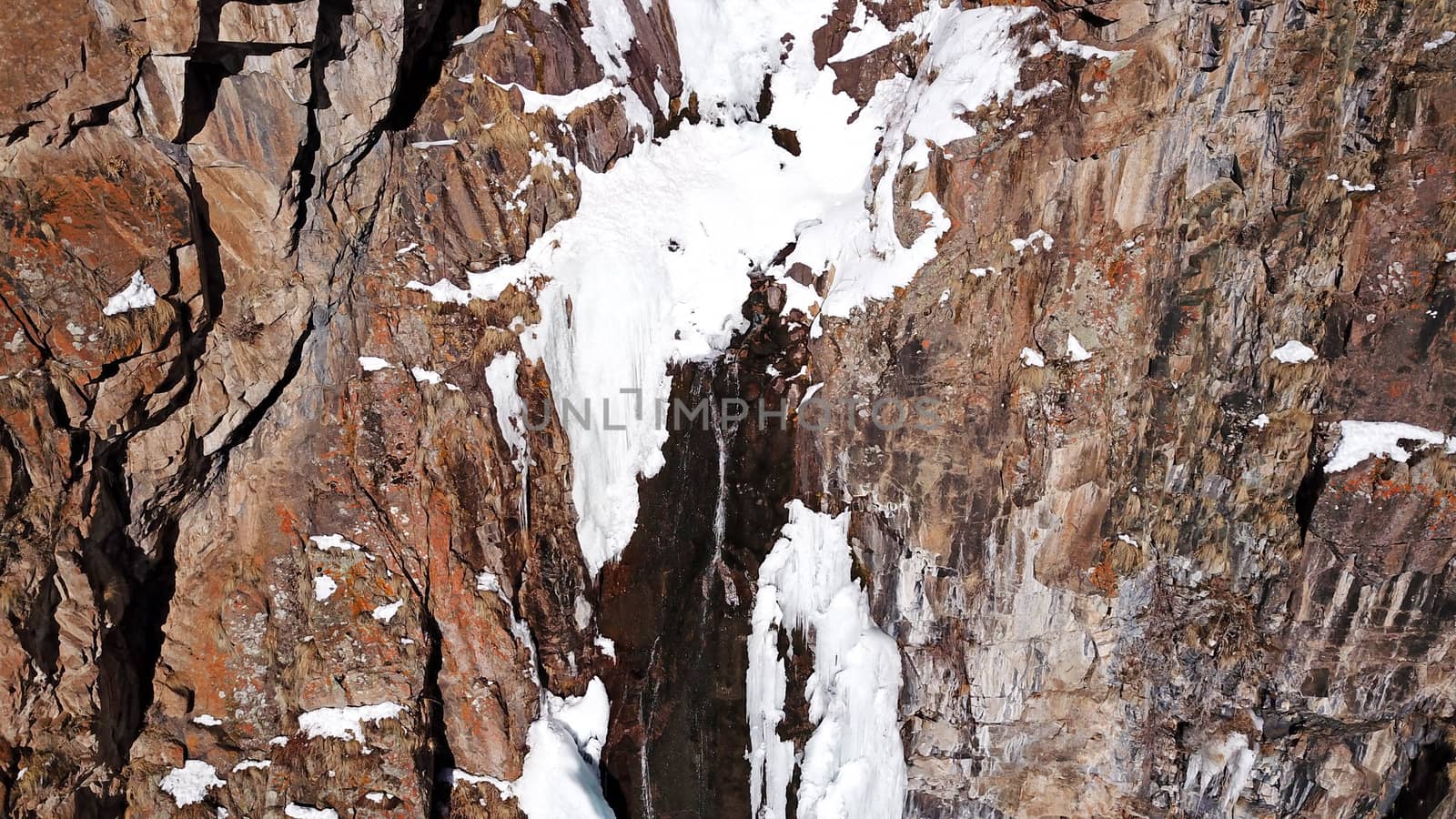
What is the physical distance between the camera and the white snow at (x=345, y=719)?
283 inches

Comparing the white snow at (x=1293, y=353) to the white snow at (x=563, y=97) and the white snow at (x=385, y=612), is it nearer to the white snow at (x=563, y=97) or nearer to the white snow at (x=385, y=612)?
the white snow at (x=563, y=97)

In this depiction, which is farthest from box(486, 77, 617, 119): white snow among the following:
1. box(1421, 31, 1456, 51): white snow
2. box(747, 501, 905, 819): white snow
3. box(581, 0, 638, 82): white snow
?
box(1421, 31, 1456, 51): white snow

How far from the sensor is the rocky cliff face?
6074 mm

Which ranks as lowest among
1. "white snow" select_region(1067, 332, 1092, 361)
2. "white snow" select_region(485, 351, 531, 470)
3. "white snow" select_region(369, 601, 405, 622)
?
"white snow" select_region(369, 601, 405, 622)

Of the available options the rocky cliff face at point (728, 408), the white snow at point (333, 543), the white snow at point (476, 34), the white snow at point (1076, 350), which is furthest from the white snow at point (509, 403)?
the white snow at point (1076, 350)

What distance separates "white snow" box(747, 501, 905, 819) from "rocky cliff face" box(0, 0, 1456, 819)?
0.17 feet

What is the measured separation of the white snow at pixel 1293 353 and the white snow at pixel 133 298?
933cm

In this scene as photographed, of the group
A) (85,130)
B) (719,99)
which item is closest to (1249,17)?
(719,99)

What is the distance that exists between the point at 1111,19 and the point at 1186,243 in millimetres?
2096

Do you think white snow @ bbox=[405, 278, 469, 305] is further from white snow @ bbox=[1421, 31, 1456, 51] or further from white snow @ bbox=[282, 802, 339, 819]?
white snow @ bbox=[1421, 31, 1456, 51]

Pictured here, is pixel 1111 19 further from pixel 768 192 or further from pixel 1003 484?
pixel 1003 484

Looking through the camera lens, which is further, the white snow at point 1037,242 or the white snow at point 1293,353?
the white snow at point 1037,242

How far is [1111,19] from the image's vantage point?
22.1 ft

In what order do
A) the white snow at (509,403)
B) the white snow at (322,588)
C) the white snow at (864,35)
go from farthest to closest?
the white snow at (864,35) → the white snow at (509,403) → the white snow at (322,588)
